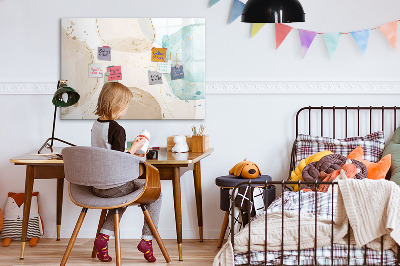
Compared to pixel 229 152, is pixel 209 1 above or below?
above

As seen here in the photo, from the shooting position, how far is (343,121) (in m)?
4.33

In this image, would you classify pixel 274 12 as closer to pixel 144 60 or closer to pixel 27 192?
pixel 144 60

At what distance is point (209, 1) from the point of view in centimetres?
433

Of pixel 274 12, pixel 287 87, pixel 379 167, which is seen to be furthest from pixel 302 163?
pixel 274 12

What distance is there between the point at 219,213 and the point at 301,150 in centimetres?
75

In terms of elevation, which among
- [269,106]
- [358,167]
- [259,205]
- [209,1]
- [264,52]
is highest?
[209,1]

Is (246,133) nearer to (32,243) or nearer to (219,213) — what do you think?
(219,213)

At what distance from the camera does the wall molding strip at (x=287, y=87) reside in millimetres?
4293

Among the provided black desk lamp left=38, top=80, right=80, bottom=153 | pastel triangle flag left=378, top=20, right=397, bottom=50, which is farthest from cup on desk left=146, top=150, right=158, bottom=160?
pastel triangle flag left=378, top=20, right=397, bottom=50

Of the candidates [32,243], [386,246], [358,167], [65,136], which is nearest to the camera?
[386,246]

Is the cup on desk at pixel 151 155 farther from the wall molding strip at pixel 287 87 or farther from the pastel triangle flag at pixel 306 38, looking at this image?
the pastel triangle flag at pixel 306 38

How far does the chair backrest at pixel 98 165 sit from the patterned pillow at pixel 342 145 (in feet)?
4.46

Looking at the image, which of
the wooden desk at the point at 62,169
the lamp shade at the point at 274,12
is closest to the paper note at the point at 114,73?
the wooden desk at the point at 62,169

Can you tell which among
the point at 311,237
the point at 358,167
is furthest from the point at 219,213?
the point at 311,237
